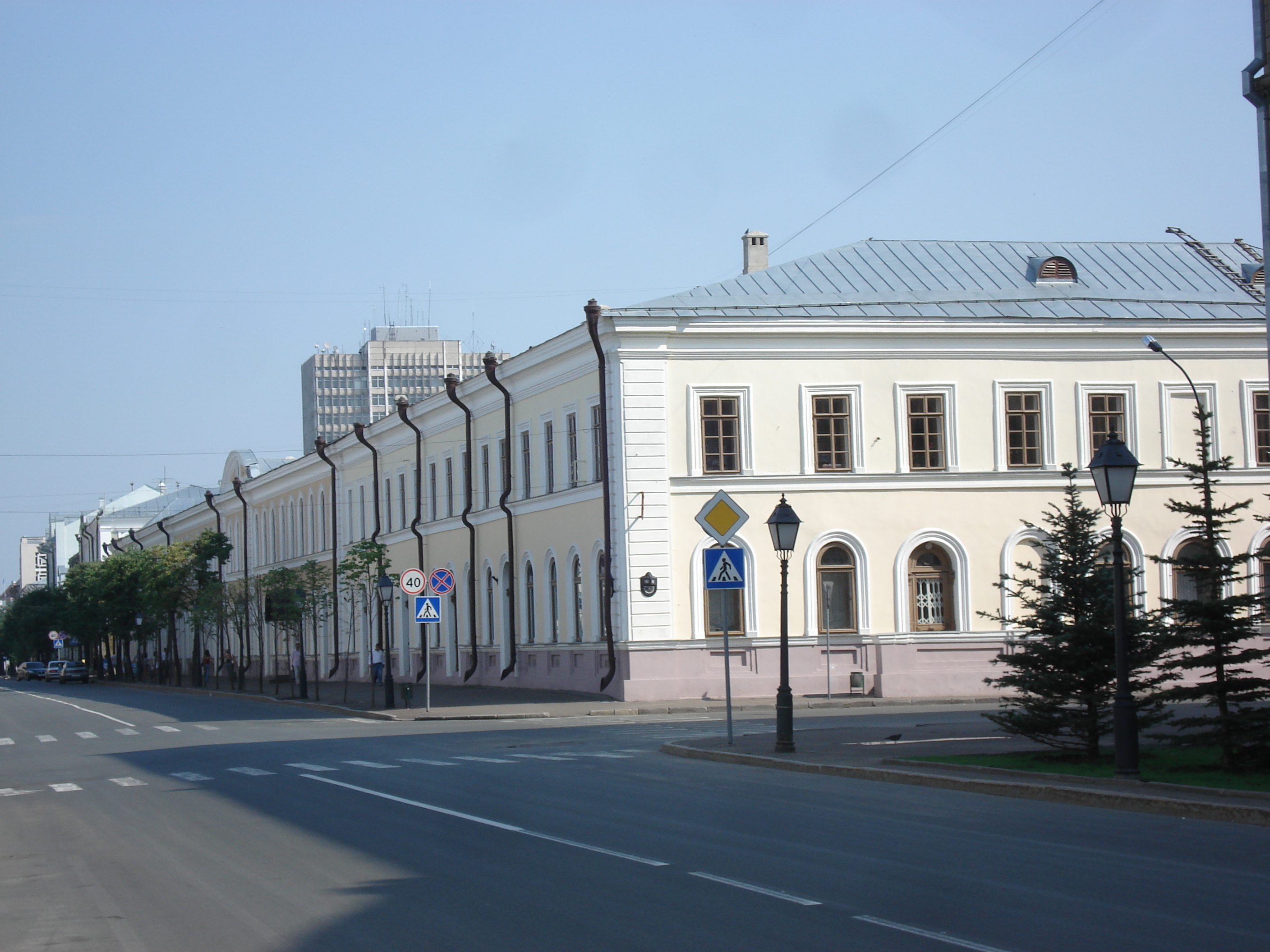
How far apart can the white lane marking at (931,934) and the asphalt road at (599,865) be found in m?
0.02

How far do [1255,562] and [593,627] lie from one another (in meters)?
17.0

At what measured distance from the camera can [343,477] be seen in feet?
208

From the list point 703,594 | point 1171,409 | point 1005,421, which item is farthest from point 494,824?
point 1171,409

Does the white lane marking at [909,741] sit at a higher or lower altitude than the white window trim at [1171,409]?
lower

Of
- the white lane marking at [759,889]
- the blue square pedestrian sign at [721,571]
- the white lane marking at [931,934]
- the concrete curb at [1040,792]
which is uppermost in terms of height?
the blue square pedestrian sign at [721,571]

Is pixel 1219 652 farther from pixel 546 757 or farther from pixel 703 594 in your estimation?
pixel 703 594

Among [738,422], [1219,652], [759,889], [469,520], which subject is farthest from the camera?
[469,520]

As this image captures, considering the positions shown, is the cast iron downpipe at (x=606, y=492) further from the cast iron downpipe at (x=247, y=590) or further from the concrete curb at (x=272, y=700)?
the cast iron downpipe at (x=247, y=590)

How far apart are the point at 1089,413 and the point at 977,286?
15.9ft

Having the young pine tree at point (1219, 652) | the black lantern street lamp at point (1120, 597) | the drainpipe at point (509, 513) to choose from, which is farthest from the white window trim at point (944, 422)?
the young pine tree at point (1219, 652)

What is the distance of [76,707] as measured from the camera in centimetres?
4938

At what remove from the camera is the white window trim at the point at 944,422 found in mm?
38312

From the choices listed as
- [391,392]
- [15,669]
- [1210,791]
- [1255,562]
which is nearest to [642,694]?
[1255,562]

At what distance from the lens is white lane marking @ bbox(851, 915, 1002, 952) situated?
7961mm
